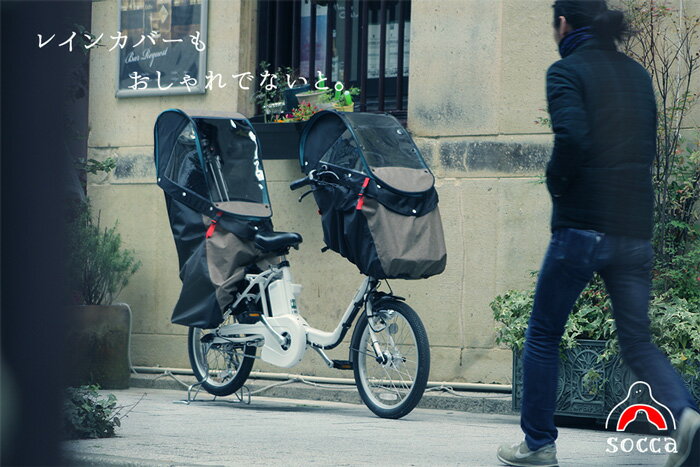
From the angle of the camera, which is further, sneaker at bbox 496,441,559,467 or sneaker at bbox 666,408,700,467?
sneaker at bbox 496,441,559,467

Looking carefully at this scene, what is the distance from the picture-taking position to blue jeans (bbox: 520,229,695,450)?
13.3 ft

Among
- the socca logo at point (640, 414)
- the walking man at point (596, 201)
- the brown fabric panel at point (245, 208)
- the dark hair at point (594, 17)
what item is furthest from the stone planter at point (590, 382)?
the dark hair at point (594, 17)

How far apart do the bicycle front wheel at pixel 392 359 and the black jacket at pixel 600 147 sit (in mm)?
2420

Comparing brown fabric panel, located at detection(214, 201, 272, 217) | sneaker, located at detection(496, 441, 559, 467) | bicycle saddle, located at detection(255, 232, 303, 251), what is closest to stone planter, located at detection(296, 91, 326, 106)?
brown fabric panel, located at detection(214, 201, 272, 217)

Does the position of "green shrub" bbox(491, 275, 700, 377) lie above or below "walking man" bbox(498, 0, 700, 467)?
below

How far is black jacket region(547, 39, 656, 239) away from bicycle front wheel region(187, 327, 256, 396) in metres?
3.69

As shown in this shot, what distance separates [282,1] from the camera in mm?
9461

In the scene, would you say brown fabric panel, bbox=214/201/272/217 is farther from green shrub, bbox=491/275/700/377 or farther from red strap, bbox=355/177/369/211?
green shrub, bbox=491/275/700/377

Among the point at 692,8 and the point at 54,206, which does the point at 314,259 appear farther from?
the point at 54,206

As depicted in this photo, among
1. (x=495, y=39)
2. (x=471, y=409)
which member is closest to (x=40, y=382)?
(x=471, y=409)

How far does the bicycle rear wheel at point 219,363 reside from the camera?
7504 millimetres

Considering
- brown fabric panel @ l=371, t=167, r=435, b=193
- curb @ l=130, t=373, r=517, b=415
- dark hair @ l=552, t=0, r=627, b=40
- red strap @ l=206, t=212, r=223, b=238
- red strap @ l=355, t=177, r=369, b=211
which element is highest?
dark hair @ l=552, t=0, r=627, b=40

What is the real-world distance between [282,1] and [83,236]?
273 centimetres

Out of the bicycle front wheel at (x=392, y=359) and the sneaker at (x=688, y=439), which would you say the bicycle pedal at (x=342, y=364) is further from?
the sneaker at (x=688, y=439)
